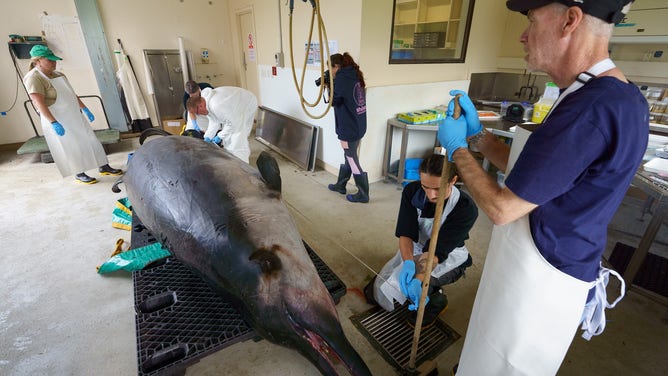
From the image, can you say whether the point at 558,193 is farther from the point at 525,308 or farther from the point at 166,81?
the point at 166,81

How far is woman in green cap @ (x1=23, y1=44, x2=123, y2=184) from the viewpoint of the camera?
3209mm

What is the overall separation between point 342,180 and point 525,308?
106 inches

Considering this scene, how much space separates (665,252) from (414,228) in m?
2.51

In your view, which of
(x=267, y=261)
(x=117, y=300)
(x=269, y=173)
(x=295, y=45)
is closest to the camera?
(x=267, y=261)

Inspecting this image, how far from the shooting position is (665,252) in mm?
2602

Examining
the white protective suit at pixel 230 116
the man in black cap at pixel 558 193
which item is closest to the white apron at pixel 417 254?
the man in black cap at pixel 558 193

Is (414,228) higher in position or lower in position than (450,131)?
lower

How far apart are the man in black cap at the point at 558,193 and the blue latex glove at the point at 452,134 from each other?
0.57 feet

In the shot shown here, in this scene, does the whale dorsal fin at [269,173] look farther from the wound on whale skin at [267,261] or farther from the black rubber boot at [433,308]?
the black rubber boot at [433,308]

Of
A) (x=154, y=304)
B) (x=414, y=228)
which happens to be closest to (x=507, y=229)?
(x=414, y=228)

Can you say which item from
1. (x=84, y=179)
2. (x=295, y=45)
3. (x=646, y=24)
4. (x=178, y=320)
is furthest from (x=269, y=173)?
(x=646, y=24)

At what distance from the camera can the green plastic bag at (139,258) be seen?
1693 millimetres

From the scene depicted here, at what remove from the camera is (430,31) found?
153 inches

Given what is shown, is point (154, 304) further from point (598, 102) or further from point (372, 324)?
point (598, 102)
